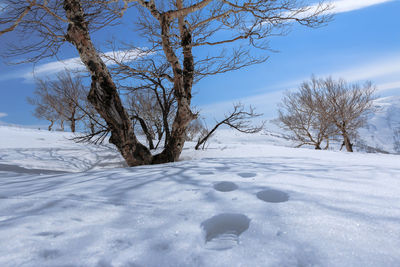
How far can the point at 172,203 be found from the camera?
41.0 inches

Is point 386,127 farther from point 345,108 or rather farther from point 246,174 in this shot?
point 246,174

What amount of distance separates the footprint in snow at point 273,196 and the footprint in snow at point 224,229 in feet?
0.85

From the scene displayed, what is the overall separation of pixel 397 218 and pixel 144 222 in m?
1.07

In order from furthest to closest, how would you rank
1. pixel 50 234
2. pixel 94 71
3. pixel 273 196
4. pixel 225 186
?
pixel 94 71
pixel 225 186
pixel 273 196
pixel 50 234

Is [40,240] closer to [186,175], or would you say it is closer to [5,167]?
[186,175]

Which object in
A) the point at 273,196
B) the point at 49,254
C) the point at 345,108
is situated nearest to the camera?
the point at 49,254

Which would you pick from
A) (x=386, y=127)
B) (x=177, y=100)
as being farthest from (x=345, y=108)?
(x=386, y=127)

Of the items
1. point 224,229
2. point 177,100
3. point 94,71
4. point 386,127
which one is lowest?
point 386,127

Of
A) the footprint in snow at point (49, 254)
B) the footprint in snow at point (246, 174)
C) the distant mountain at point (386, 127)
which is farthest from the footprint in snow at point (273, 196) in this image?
the distant mountain at point (386, 127)

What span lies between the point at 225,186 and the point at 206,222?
0.49 metres

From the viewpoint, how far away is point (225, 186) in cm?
133

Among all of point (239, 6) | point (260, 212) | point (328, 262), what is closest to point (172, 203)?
point (260, 212)

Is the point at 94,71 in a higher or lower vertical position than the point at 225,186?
higher

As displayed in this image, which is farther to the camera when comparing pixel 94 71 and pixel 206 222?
pixel 94 71
